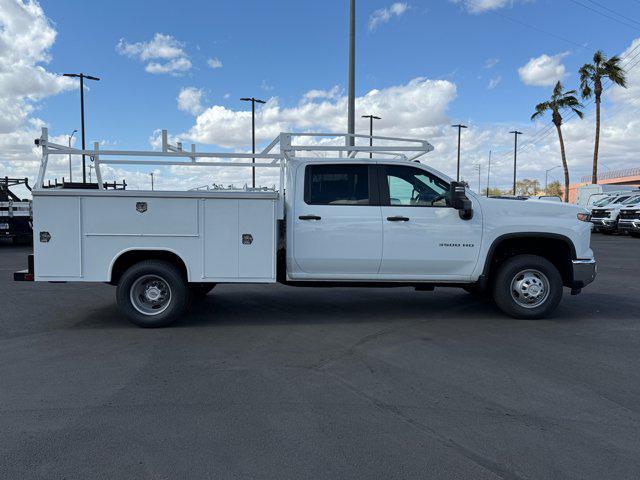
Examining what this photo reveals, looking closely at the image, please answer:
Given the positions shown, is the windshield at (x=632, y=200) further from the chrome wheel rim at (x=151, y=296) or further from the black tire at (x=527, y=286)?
the chrome wheel rim at (x=151, y=296)

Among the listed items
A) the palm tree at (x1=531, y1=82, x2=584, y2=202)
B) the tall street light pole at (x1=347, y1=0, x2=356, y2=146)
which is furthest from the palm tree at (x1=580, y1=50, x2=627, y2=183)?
the tall street light pole at (x1=347, y1=0, x2=356, y2=146)

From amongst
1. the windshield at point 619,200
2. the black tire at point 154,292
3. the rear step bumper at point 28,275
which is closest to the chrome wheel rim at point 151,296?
the black tire at point 154,292

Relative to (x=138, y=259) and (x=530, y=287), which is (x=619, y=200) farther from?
(x=138, y=259)

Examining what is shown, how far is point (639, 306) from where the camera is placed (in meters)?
8.12

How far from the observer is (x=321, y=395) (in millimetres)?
4348

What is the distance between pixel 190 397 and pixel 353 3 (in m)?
13.2

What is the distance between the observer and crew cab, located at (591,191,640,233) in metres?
25.4

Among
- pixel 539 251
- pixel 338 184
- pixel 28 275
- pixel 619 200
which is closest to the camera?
pixel 28 275

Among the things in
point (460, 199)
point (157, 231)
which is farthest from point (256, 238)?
point (460, 199)

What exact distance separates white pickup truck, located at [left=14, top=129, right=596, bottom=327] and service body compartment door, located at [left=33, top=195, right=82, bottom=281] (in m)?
0.01

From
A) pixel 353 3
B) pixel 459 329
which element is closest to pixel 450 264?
pixel 459 329

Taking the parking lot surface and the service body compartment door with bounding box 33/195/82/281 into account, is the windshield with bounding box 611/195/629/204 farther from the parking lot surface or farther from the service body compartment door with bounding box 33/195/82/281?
the service body compartment door with bounding box 33/195/82/281

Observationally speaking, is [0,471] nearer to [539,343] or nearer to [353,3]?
[539,343]

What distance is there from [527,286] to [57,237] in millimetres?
6004
